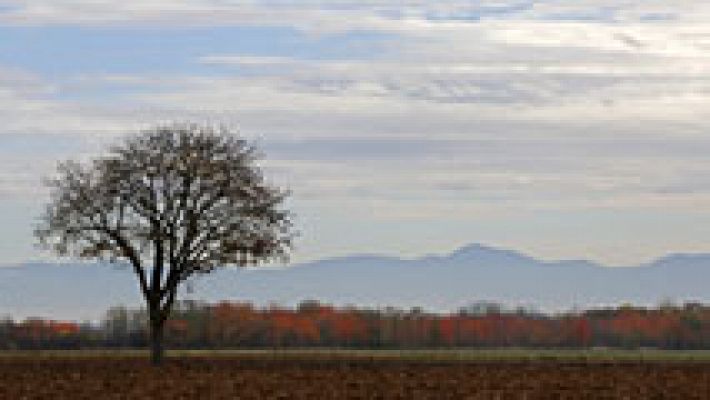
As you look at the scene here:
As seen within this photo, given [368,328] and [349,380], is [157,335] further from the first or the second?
[368,328]

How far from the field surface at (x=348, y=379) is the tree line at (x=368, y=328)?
140 ft

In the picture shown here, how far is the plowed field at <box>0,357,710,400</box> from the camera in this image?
5347 centimetres

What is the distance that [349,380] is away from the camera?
6131 centimetres

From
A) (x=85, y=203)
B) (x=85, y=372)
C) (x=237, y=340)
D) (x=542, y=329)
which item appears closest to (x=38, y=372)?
(x=85, y=372)

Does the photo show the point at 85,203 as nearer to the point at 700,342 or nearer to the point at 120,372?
the point at 120,372

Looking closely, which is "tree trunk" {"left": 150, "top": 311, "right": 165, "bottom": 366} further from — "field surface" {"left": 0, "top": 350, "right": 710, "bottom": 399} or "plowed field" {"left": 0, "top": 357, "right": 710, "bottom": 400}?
"plowed field" {"left": 0, "top": 357, "right": 710, "bottom": 400}

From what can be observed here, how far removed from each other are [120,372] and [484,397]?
67.6ft

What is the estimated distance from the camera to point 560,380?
61.4 meters

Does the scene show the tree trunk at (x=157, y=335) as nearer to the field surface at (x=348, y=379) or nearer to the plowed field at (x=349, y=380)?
the field surface at (x=348, y=379)

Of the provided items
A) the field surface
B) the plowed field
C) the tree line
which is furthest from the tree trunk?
the tree line

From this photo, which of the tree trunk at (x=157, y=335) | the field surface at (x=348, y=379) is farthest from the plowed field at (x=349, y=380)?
the tree trunk at (x=157, y=335)

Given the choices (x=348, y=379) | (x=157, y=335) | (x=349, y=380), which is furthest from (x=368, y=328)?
(x=349, y=380)

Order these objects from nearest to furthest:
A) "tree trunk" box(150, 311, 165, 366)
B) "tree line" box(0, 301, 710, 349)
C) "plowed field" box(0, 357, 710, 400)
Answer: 1. "plowed field" box(0, 357, 710, 400)
2. "tree trunk" box(150, 311, 165, 366)
3. "tree line" box(0, 301, 710, 349)

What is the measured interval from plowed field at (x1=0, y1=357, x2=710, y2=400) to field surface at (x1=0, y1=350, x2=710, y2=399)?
33 millimetres
